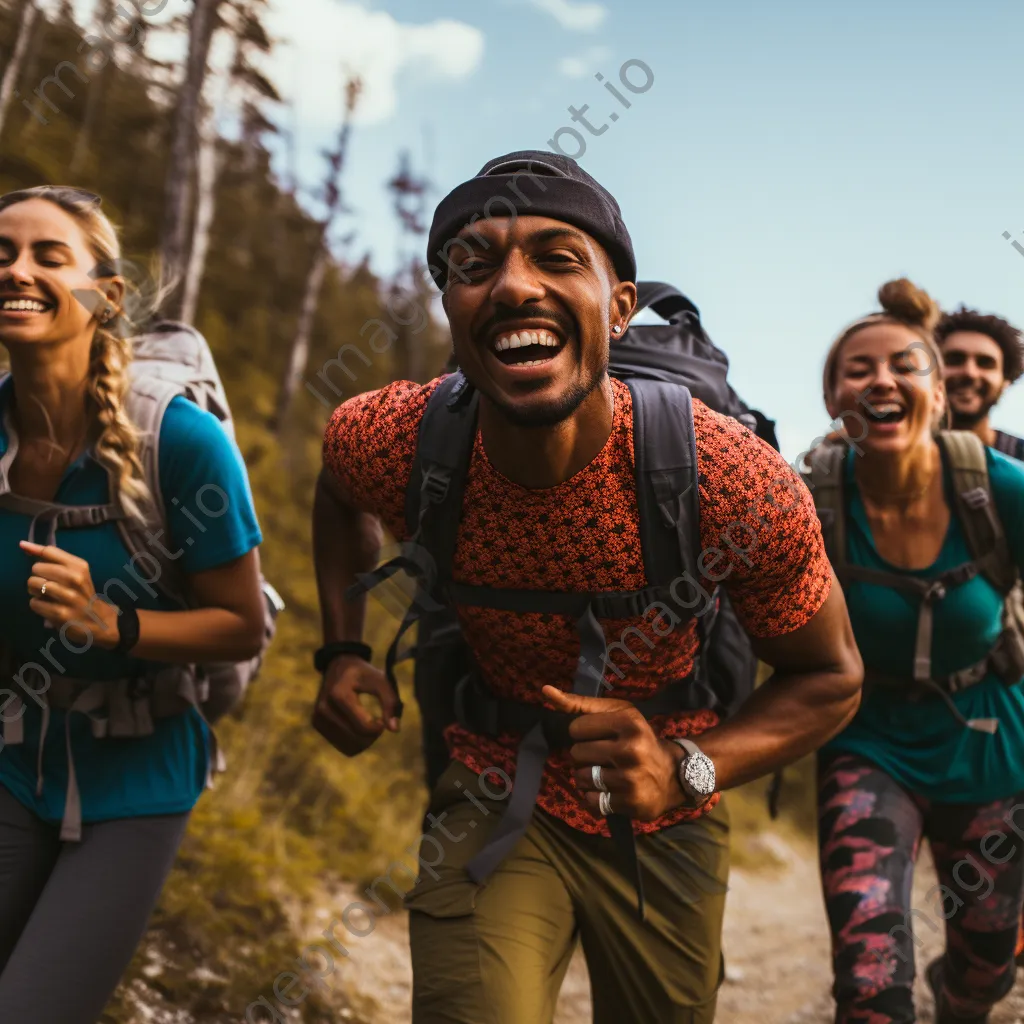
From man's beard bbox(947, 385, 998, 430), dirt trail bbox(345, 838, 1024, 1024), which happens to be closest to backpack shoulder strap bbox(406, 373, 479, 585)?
man's beard bbox(947, 385, 998, 430)

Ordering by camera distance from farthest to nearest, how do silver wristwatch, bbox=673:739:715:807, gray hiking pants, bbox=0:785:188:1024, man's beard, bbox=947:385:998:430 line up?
man's beard, bbox=947:385:998:430 → gray hiking pants, bbox=0:785:188:1024 → silver wristwatch, bbox=673:739:715:807

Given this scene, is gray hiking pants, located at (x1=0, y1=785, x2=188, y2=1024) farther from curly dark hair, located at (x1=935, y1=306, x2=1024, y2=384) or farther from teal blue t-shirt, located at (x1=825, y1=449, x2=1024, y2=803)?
curly dark hair, located at (x1=935, y1=306, x2=1024, y2=384)

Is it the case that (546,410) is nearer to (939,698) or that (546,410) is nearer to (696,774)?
(696,774)

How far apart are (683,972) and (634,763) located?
91 centimetres

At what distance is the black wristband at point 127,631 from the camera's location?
9.18 ft

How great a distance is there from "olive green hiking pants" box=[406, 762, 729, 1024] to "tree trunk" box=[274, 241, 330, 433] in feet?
42.1

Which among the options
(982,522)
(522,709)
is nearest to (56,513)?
(522,709)

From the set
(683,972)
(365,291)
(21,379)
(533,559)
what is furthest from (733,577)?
(365,291)

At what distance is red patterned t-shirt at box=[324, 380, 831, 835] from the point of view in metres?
2.52

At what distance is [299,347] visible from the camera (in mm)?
17000

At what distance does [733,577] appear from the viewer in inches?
102

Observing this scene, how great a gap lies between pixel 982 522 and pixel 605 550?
178cm

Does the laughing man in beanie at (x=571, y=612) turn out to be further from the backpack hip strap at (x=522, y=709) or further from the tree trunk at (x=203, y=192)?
the tree trunk at (x=203, y=192)

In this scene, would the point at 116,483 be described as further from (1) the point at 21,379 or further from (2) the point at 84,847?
(2) the point at 84,847
